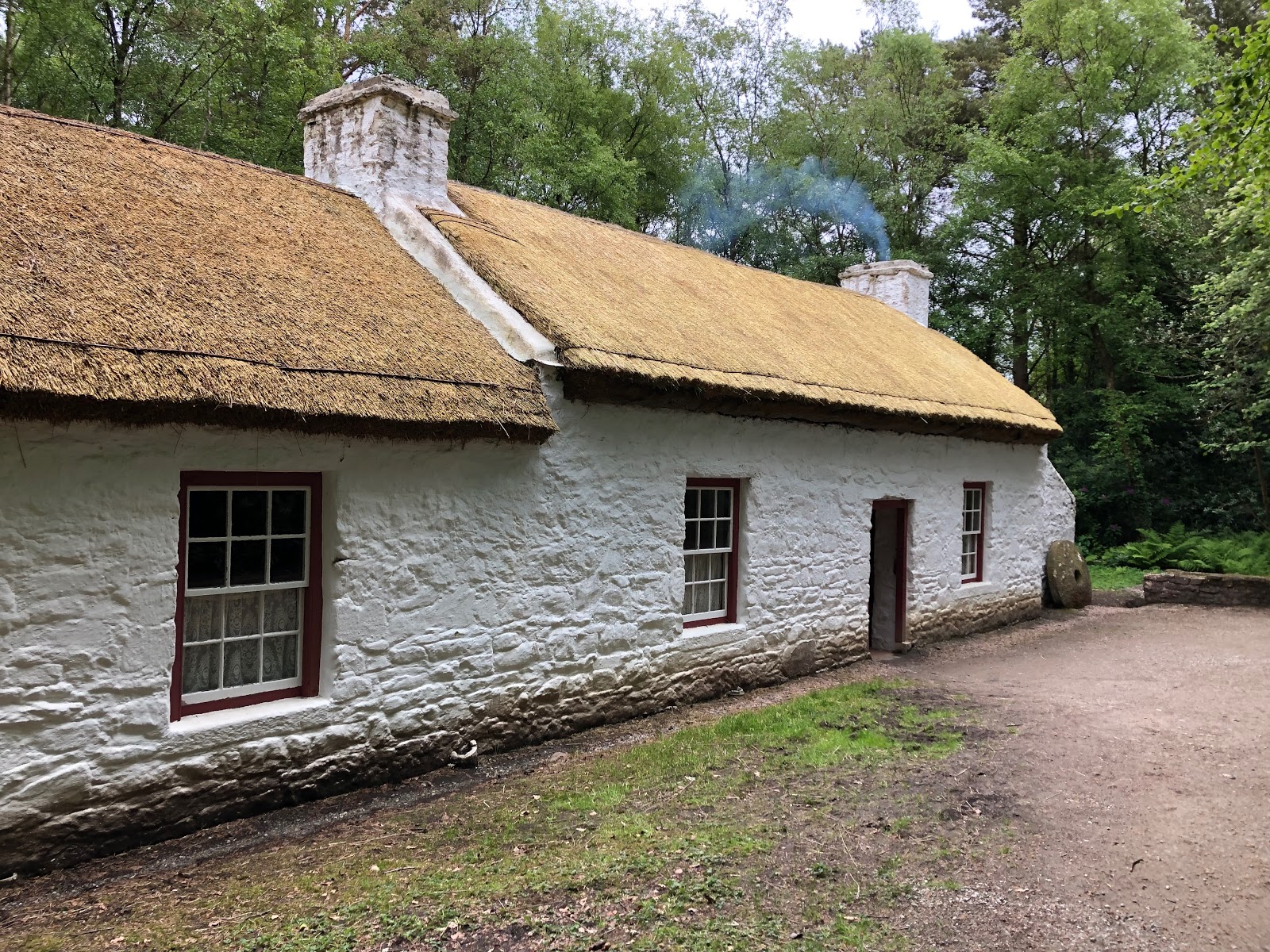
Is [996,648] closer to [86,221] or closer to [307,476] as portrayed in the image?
[307,476]

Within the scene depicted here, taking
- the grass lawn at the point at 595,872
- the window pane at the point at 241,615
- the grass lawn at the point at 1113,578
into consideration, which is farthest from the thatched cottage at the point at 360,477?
the grass lawn at the point at 1113,578

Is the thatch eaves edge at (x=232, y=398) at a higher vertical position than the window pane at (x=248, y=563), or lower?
higher

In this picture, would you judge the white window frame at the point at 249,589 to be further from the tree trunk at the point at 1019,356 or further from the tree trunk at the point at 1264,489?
the tree trunk at the point at 1019,356

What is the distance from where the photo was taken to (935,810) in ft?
18.4

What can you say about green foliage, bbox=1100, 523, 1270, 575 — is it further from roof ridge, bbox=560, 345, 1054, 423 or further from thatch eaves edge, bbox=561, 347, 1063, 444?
thatch eaves edge, bbox=561, 347, 1063, 444

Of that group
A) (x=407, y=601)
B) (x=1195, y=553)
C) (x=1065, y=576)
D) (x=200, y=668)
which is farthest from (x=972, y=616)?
(x=200, y=668)

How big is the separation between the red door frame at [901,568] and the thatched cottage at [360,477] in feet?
2.51

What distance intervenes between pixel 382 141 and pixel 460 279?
1901 millimetres

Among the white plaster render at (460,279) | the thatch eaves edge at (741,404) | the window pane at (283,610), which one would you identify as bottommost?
the window pane at (283,610)

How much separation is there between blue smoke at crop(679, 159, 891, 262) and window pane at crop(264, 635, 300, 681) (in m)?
21.9

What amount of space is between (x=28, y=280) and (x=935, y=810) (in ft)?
19.5

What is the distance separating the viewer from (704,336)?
8.96 meters

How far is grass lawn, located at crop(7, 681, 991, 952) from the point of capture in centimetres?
403

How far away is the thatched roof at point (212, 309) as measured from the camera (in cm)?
471
